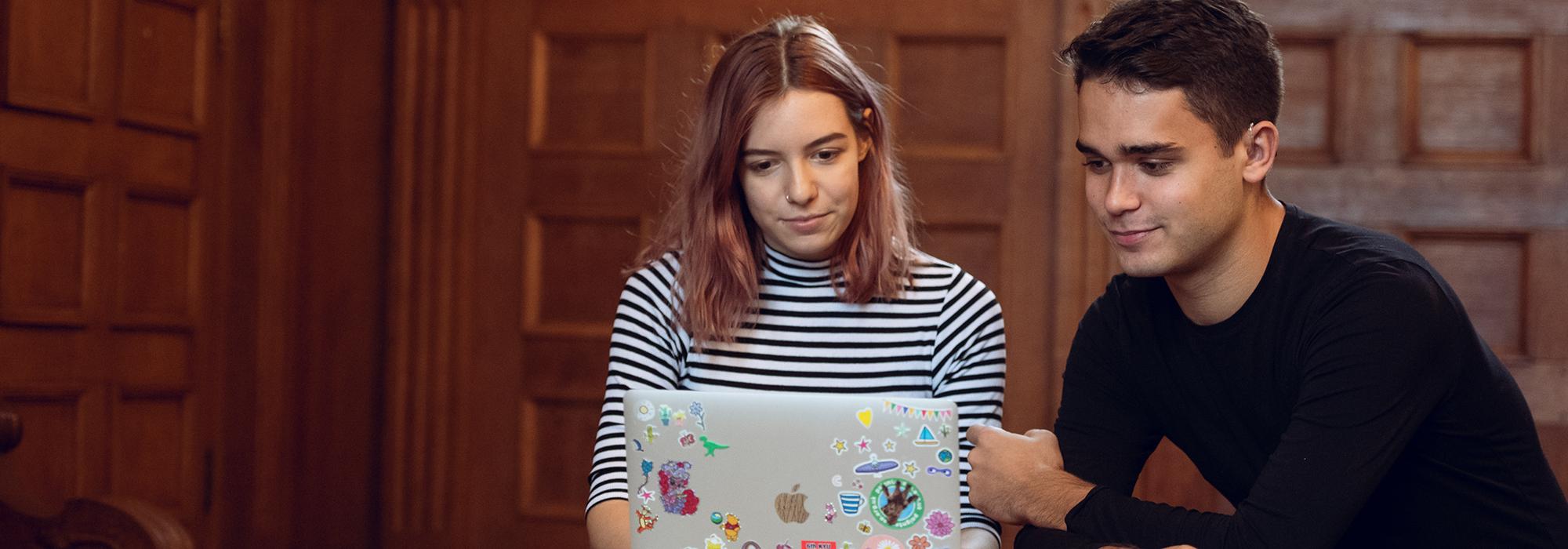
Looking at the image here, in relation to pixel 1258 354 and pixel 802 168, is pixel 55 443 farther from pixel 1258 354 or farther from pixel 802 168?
pixel 1258 354

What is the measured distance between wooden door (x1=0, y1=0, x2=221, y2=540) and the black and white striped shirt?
1.25 meters

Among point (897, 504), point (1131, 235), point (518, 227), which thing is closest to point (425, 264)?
point (518, 227)

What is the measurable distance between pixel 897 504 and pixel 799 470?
9cm

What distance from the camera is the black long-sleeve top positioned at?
1416mm

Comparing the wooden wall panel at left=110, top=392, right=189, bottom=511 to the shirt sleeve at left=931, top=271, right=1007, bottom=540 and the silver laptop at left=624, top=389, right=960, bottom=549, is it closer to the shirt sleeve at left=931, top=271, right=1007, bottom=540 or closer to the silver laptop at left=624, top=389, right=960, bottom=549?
the shirt sleeve at left=931, top=271, right=1007, bottom=540

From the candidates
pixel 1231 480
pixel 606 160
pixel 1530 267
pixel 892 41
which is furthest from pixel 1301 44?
pixel 1231 480

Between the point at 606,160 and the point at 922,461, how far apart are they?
2.24m

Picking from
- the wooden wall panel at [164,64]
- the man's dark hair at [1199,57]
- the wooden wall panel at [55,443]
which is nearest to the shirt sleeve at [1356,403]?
the man's dark hair at [1199,57]

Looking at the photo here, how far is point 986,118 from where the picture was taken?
325 cm

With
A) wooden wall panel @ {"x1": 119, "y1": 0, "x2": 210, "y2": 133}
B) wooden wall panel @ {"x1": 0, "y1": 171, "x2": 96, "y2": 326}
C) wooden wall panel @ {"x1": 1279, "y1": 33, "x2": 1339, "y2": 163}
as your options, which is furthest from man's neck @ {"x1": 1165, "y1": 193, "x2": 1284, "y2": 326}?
wooden wall panel @ {"x1": 119, "y1": 0, "x2": 210, "y2": 133}

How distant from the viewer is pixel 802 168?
6.02 ft

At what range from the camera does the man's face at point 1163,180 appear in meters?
1.51

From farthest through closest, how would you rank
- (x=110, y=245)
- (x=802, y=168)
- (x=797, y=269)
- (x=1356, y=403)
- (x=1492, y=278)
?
1. (x=1492, y=278)
2. (x=110, y=245)
3. (x=797, y=269)
4. (x=802, y=168)
5. (x=1356, y=403)

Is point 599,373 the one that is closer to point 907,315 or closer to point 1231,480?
point 907,315
